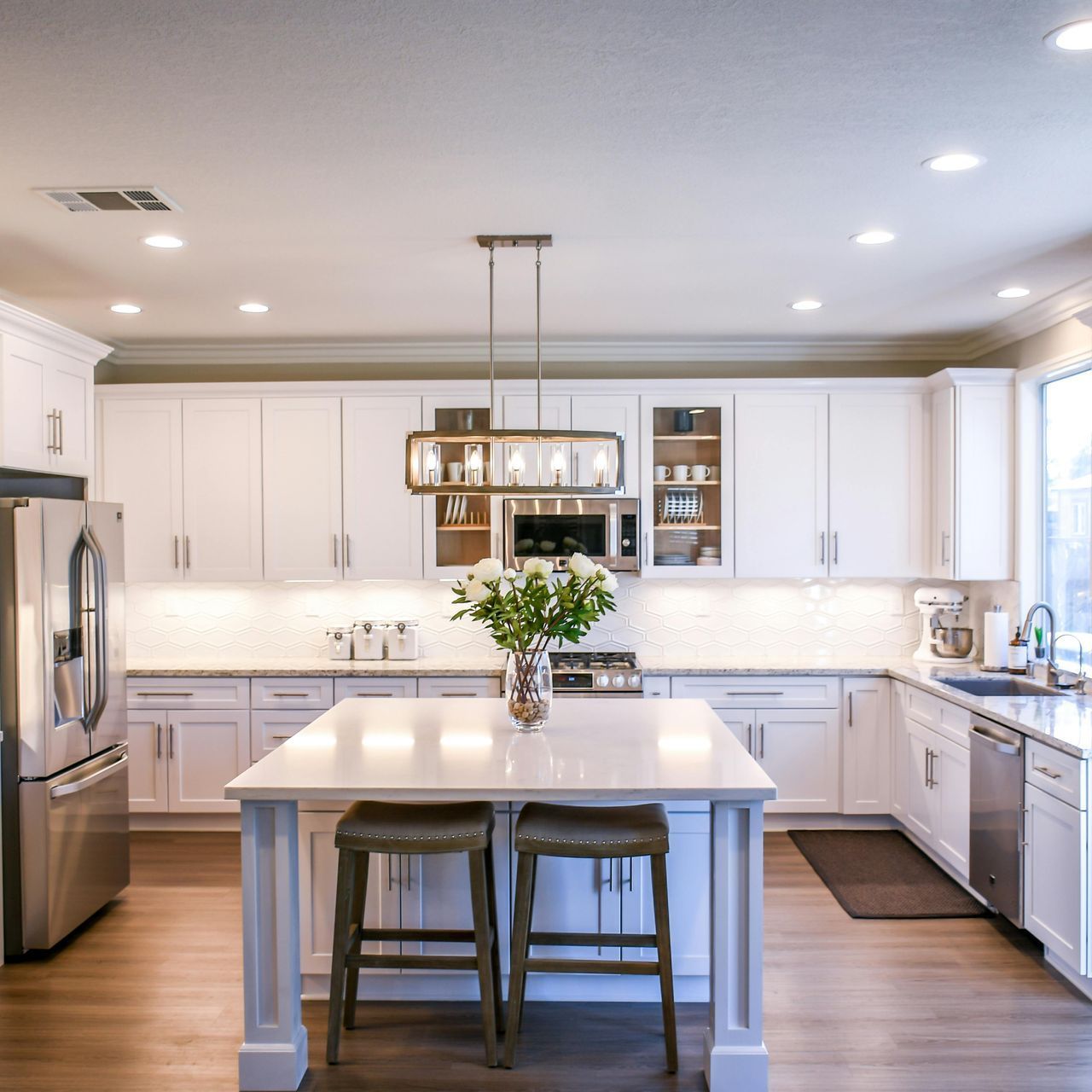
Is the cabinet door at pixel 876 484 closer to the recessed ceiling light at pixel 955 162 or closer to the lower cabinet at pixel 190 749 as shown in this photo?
the recessed ceiling light at pixel 955 162

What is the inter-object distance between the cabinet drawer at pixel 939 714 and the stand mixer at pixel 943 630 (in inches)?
23.1

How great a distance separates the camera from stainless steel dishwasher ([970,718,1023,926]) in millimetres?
3555

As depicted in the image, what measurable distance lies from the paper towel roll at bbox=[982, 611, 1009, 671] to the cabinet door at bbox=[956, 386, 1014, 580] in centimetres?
29

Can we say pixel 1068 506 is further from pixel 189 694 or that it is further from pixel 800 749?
pixel 189 694

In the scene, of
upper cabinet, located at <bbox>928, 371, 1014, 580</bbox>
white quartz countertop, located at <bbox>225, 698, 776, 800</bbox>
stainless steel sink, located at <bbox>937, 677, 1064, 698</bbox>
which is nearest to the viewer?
white quartz countertop, located at <bbox>225, 698, 776, 800</bbox>

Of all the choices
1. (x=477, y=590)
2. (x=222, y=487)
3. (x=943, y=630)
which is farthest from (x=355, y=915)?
(x=943, y=630)

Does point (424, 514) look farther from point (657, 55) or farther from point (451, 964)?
point (657, 55)

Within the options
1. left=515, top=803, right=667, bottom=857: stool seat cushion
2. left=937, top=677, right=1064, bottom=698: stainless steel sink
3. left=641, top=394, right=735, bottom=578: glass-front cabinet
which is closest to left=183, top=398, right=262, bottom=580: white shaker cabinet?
left=641, top=394, right=735, bottom=578: glass-front cabinet

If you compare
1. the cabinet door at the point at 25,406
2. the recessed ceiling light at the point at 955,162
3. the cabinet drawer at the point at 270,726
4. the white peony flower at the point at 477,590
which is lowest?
the cabinet drawer at the point at 270,726

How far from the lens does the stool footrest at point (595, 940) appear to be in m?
2.90

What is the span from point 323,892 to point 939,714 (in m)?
2.85

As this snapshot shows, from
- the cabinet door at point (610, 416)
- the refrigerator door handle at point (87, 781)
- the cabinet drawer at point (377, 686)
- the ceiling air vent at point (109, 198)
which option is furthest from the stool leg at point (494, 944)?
the cabinet door at point (610, 416)

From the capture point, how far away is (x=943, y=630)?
5242 millimetres

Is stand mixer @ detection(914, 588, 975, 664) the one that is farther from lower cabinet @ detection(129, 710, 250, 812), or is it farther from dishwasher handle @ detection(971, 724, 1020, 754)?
lower cabinet @ detection(129, 710, 250, 812)
